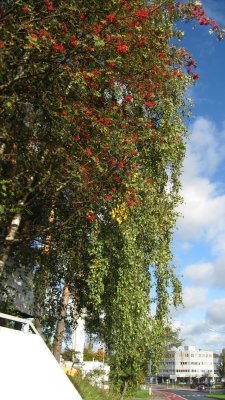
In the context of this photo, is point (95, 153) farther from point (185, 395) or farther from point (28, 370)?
point (185, 395)

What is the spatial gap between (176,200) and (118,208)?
160 inches

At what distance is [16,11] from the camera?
676 cm

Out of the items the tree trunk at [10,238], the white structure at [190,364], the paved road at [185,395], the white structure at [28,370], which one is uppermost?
the white structure at [190,364]

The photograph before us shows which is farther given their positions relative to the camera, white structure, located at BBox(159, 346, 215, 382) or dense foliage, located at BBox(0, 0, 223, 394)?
white structure, located at BBox(159, 346, 215, 382)

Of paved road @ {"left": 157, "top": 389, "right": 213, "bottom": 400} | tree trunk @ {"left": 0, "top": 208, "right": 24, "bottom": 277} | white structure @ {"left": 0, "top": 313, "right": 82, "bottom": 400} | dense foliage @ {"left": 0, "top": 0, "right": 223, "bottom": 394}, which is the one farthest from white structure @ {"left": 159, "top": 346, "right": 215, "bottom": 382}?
white structure @ {"left": 0, "top": 313, "right": 82, "bottom": 400}

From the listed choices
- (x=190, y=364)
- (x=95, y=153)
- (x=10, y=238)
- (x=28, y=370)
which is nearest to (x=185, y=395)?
(x=10, y=238)

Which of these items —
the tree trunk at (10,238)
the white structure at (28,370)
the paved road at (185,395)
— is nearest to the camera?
the white structure at (28,370)

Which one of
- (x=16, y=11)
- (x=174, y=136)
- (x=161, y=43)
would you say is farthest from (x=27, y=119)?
(x=174, y=136)

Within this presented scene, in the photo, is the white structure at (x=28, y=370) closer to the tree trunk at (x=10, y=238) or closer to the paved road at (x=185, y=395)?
the tree trunk at (x=10, y=238)

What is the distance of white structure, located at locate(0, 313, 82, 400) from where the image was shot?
215 inches

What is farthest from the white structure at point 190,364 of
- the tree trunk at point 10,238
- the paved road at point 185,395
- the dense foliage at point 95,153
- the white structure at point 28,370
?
the white structure at point 28,370

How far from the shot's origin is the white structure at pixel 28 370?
17.9 ft

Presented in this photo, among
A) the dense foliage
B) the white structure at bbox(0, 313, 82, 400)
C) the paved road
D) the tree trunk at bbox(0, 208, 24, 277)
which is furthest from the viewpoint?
the paved road

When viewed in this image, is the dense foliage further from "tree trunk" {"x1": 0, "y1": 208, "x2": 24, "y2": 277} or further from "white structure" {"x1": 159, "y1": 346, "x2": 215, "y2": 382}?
"white structure" {"x1": 159, "y1": 346, "x2": 215, "y2": 382}
